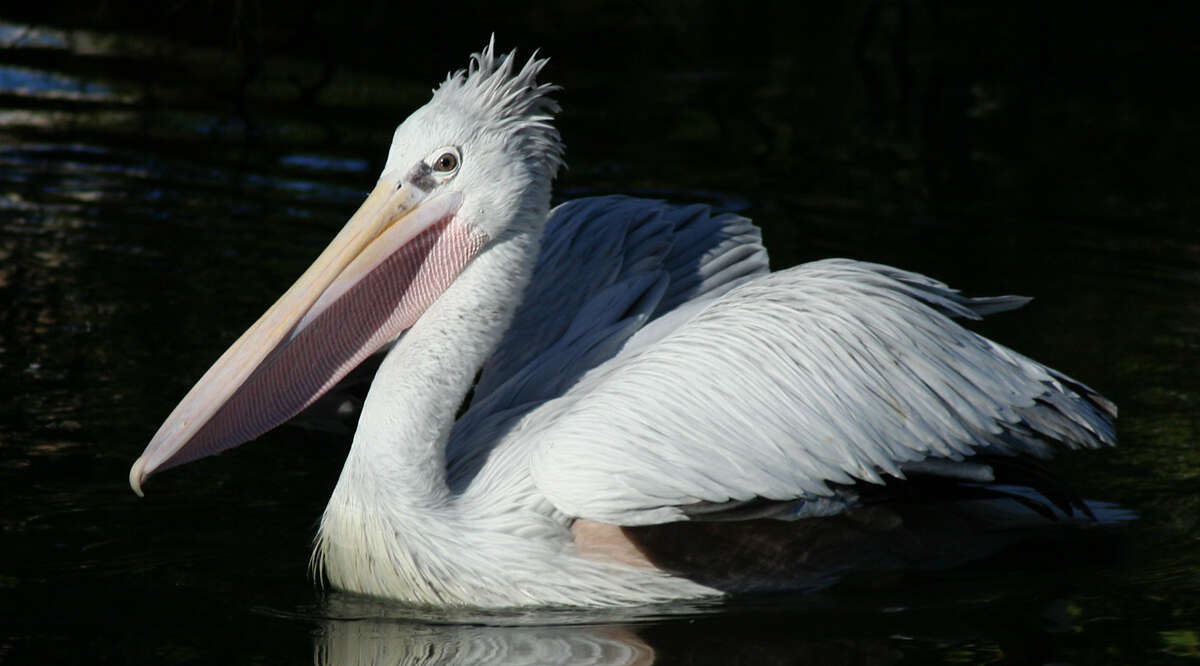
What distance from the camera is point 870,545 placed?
4.81 m

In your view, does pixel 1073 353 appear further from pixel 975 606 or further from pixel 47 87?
pixel 47 87

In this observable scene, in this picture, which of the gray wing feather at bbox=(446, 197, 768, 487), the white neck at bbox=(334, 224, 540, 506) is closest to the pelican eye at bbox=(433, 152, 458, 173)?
the white neck at bbox=(334, 224, 540, 506)

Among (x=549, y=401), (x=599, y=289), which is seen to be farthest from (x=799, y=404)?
(x=599, y=289)

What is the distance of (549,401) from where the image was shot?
15.9ft

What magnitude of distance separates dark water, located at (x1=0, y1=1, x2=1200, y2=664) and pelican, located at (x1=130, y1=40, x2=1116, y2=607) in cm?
19

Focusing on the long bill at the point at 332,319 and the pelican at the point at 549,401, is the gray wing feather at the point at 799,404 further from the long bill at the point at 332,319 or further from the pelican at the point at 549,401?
the long bill at the point at 332,319

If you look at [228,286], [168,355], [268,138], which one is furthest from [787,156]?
[168,355]

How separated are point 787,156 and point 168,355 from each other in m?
4.46

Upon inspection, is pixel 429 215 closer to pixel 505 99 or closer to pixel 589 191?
pixel 505 99

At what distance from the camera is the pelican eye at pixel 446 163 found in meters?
4.72

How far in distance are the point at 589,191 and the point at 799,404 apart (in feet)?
14.2

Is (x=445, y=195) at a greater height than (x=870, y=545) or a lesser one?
greater

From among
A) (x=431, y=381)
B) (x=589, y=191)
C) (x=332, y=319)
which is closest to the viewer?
(x=431, y=381)

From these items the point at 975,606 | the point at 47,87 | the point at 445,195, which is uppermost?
the point at 445,195
